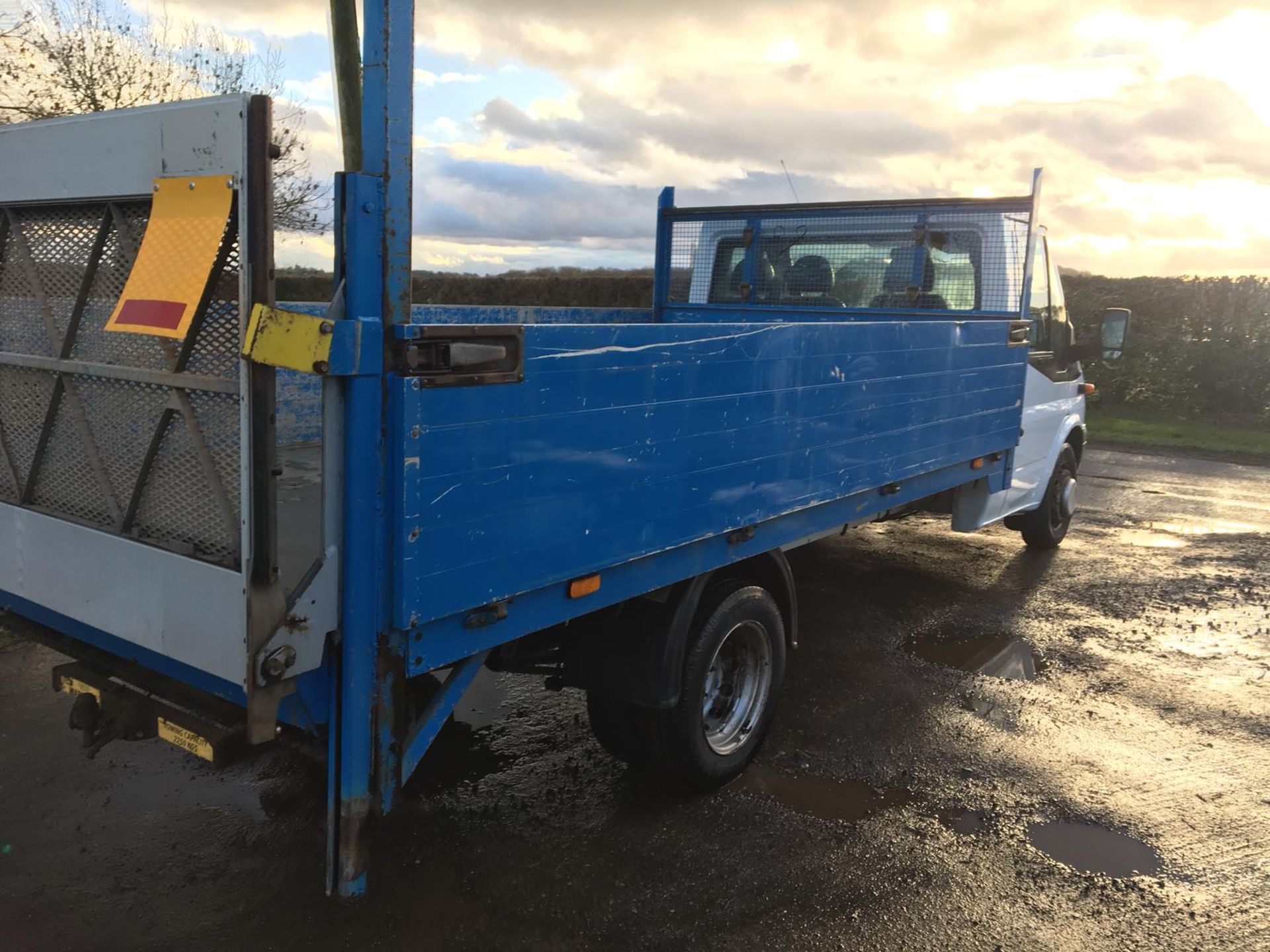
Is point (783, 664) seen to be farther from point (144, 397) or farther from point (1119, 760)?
point (144, 397)

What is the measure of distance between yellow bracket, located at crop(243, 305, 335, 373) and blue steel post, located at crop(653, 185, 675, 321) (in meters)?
4.80

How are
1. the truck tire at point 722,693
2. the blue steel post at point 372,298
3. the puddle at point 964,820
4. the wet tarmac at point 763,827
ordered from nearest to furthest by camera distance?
1. the blue steel post at point 372,298
2. the wet tarmac at point 763,827
3. the truck tire at point 722,693
4. the puddle at point 964,820

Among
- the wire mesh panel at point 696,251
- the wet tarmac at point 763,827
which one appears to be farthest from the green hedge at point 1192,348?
the wet tarmac at point 763,827

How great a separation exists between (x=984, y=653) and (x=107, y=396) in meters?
4.61

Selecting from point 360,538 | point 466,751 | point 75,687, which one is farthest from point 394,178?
point 466,751

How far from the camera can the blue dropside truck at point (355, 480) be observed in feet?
7.15

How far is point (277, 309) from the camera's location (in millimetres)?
2072

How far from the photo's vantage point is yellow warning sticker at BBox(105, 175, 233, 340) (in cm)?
215

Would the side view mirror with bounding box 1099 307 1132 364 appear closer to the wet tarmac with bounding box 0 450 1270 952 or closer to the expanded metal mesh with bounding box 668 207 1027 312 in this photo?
the expanded metal mesh with bounding box 668 207 1027 312

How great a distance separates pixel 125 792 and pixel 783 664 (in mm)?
2604

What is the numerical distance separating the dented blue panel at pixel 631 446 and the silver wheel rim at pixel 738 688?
0.43 metres

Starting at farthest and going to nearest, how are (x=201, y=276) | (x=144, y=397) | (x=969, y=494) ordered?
(x=969, y=494), (x=144, y=397), (x=201, y=276)

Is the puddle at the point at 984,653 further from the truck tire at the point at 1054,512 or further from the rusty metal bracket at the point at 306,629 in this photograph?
the rusty metal bracket at the point at 306,629

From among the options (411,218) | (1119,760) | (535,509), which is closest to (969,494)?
(1119,760)
